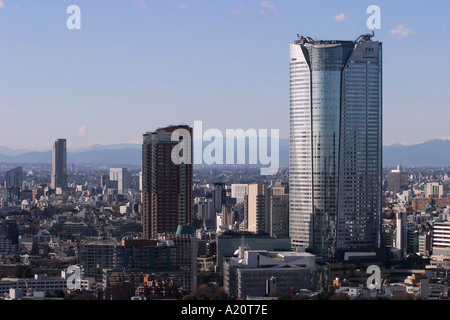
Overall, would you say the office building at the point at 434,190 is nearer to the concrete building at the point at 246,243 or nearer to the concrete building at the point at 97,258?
the concrete building at the point at 246,243

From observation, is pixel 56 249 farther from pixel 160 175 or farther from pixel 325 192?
pixel 325 192

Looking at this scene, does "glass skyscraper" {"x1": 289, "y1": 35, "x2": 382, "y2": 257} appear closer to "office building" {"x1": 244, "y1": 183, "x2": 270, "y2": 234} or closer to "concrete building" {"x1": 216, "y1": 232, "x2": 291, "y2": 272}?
"office building" {"x1": 244, "y1": 183, "x2": 270, "y2": 234}

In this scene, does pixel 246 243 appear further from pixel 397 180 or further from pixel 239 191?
pixel 397 180

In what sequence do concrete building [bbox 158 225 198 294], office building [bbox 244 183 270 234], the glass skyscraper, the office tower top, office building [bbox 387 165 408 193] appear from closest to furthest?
concrete building [bbox 158 225 198 294] → the office tower top → the glass skyscraper → office building [bbox 244 183 270 234] → office building [bbox 387 165 408 193]

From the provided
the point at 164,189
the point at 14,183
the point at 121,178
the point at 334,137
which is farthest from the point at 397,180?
the point at 14,183

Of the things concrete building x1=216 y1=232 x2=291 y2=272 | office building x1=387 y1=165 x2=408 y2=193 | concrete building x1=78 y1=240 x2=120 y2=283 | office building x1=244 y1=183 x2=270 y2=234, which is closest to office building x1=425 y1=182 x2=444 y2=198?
office building x1=387 y1=165 x2=408 y2=193
